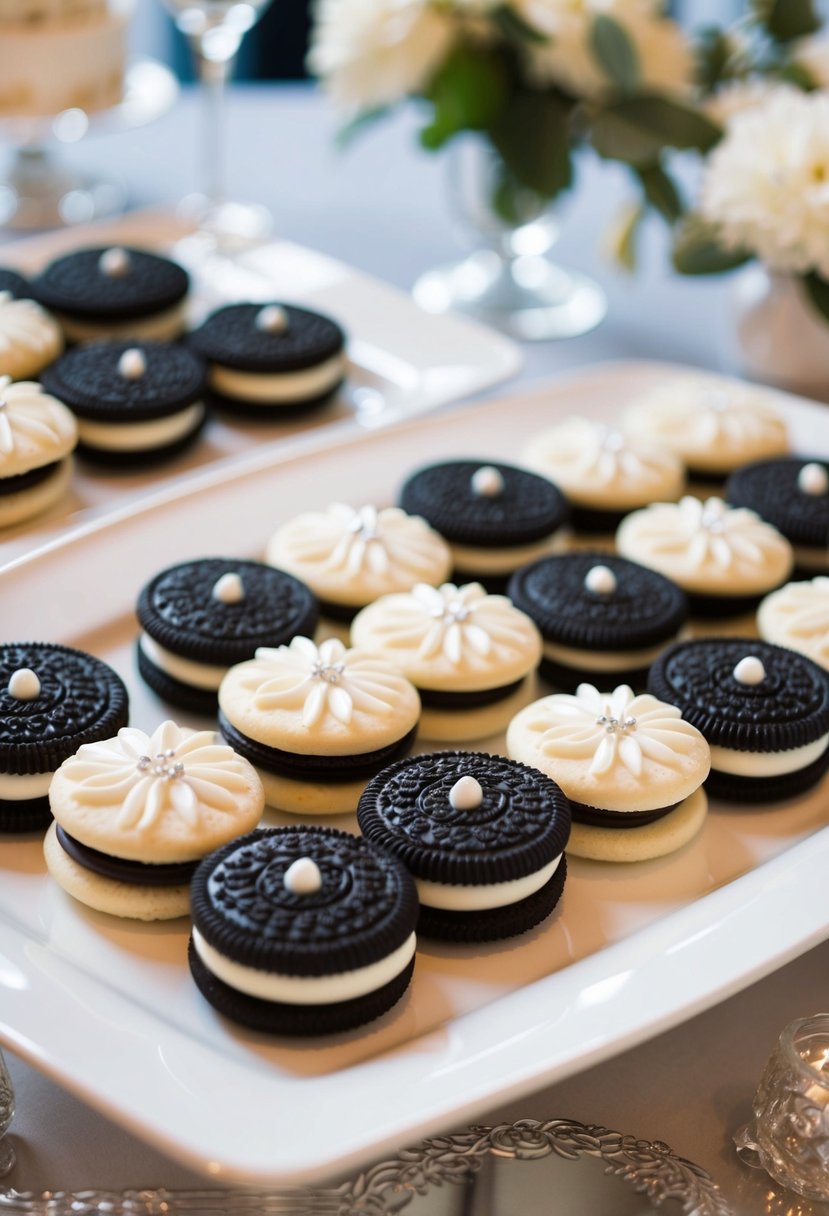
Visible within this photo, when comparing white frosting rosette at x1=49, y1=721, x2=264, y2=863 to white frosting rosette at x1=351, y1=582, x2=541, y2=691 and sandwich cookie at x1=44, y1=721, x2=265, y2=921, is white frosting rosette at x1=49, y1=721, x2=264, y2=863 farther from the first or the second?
white frosting rosette at x1=351, y1=582, x2=541, y2=691

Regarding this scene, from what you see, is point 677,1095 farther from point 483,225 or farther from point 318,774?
point 483,225

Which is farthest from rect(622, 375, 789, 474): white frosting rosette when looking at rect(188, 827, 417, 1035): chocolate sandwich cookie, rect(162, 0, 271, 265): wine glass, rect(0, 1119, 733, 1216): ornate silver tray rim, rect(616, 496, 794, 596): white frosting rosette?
rect(0, 1119, 733, 1216): ornate silver tray rim

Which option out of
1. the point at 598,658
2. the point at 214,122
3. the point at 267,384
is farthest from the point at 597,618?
the point at 214,122

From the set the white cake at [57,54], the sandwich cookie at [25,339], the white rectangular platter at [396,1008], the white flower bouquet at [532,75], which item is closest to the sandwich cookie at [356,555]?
the white rectangular platter at [396,1008]

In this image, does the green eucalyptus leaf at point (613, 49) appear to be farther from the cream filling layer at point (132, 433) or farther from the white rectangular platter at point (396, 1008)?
the white rectangular platter at point (396, 1008)

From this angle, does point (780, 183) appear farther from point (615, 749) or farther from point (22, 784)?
point (22, 784)

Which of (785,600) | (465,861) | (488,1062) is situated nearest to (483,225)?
(785,600)
